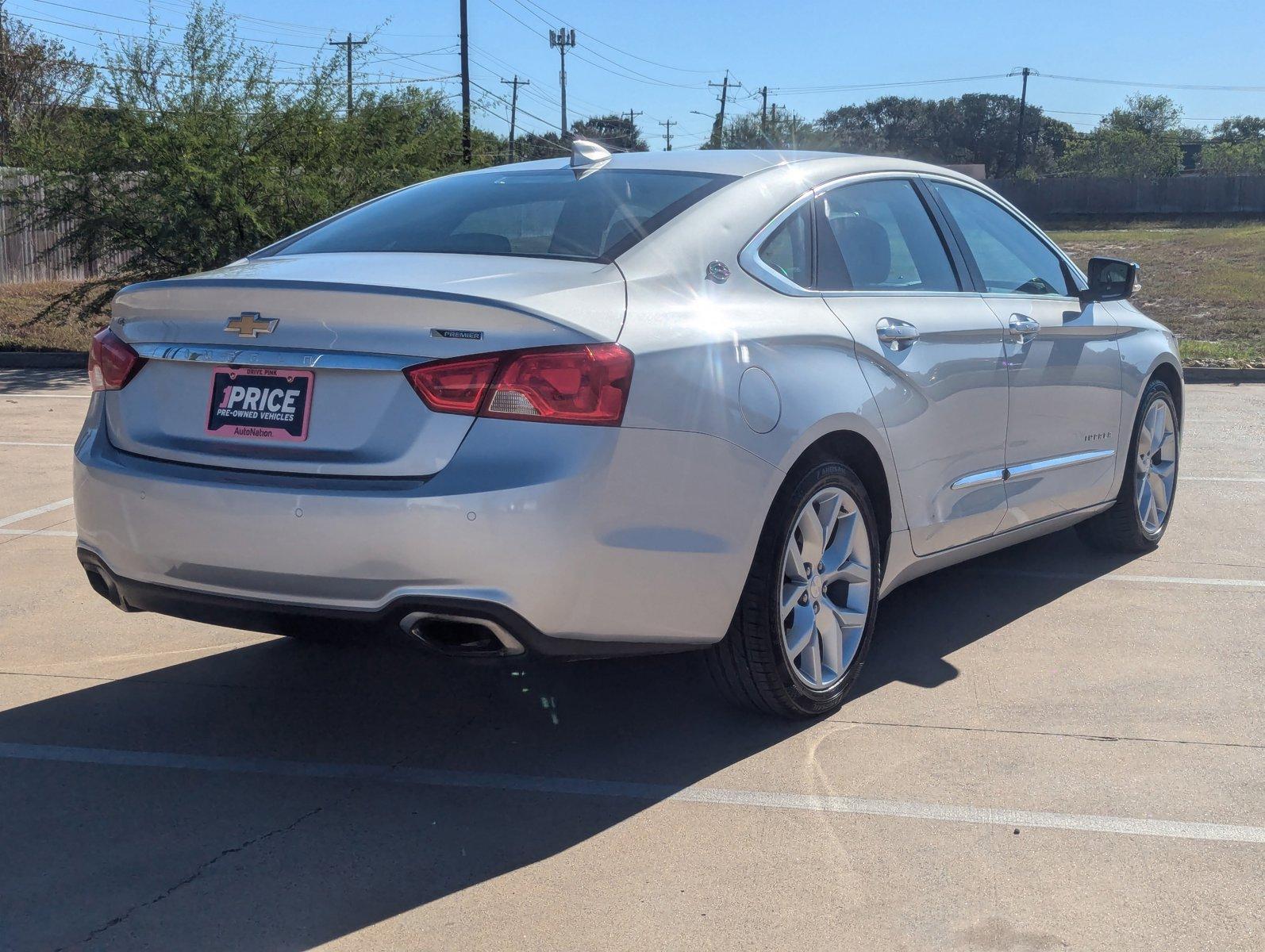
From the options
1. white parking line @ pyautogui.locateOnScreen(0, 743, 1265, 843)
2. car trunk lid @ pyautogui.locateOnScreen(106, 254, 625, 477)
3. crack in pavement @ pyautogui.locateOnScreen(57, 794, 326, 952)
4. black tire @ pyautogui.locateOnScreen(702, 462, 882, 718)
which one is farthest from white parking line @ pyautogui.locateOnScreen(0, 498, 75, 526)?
black tire @ pyautogui.locateOnScreen(702, 462, 882, 718)

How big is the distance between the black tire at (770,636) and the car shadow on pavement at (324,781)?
0.12 metres

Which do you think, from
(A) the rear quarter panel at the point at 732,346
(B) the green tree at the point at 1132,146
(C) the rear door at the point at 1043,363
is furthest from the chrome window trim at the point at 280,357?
(B) the green tree at the point at 1132,146

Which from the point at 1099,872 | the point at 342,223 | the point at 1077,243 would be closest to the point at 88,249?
the point at 342,223

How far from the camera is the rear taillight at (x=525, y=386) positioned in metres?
3.24

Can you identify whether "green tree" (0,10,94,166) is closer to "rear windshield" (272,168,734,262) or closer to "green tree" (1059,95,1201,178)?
"rear windshield" (272,168,734,262)

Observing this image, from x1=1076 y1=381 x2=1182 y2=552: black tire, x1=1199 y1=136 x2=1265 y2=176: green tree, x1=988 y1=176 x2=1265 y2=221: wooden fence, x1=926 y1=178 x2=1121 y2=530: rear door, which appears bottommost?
x1=1076 y1=381 x2=1182 y2=552: black tire

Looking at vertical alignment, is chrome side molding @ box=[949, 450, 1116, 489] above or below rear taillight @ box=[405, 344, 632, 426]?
below

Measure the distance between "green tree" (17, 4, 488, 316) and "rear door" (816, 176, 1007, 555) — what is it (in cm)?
1231

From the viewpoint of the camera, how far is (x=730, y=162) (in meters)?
4.49

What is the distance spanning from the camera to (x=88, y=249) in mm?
16297

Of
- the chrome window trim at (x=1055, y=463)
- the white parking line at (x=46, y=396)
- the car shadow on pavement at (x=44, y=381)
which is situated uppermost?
the chrome window trim at (x=1055, y=463)

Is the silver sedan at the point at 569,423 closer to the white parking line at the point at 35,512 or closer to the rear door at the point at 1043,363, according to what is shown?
the rear door at the point at 1043,363

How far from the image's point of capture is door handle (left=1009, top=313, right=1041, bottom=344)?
198 inches

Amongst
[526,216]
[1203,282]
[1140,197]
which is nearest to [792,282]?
[526,216]
